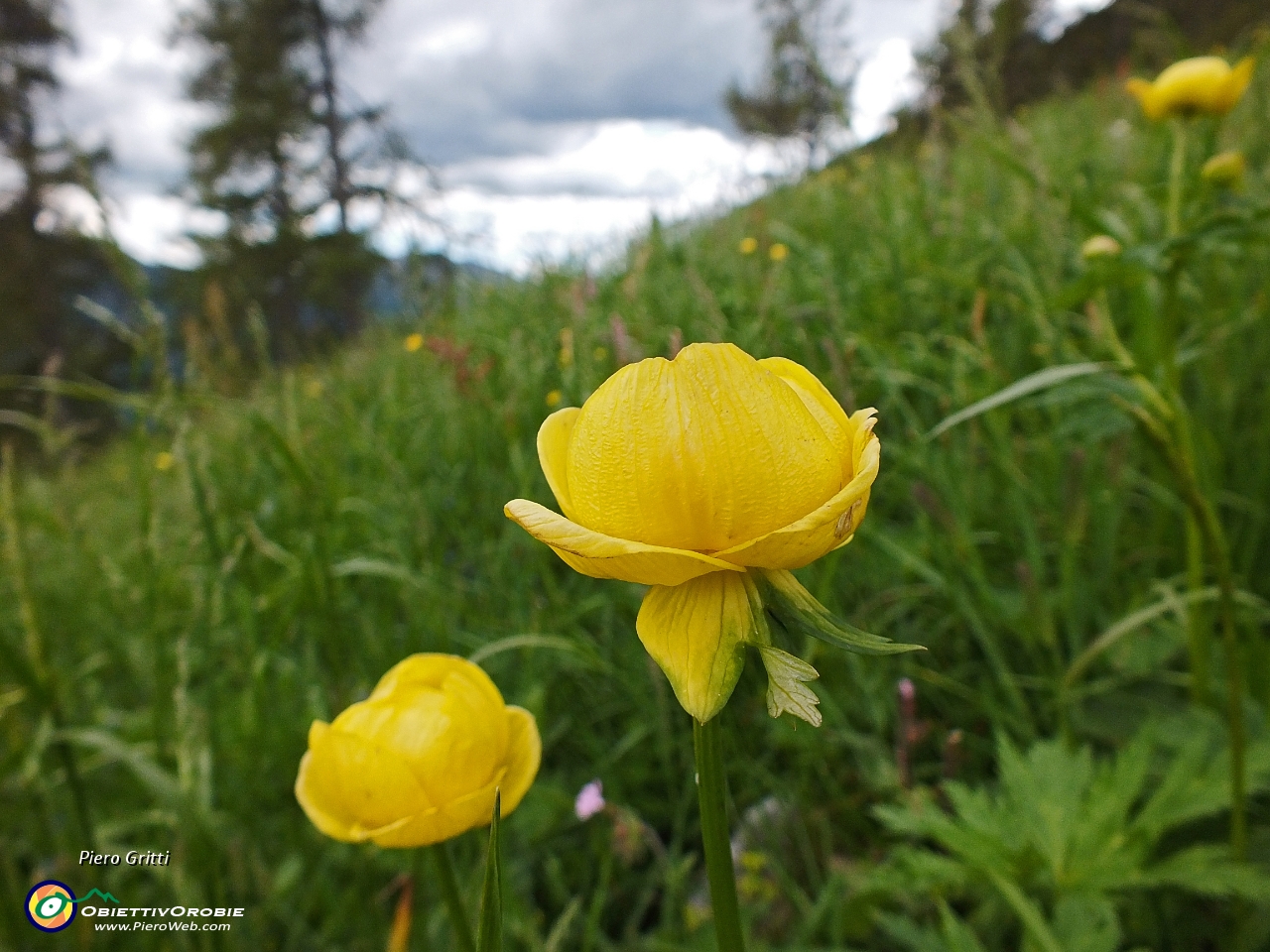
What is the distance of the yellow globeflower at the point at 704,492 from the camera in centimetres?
42

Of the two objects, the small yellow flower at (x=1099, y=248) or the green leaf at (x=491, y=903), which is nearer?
the green leaf at (x=491, y=903)

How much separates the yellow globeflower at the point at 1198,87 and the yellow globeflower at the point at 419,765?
1640mm

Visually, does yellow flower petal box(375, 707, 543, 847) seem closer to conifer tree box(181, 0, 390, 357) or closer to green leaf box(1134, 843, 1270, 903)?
green leaf box(1134, 843, 1270, 903)

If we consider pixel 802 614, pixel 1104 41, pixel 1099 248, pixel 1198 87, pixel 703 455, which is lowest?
pixel 802 614

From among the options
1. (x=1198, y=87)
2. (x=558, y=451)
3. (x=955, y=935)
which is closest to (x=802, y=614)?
(x=558, y=451)

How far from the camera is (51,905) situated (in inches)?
38.6

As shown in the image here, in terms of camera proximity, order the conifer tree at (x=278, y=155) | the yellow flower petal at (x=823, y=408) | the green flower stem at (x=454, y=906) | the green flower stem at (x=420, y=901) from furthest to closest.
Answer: the conifer tree at (x=278, y=155) < the green flower stem at (x=420, y=901) < the green flower stem at (x=454, y=906) < the yellow flower petal at (x=823, y=408)

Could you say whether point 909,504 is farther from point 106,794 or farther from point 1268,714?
point 106,794

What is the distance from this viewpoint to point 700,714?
390mm

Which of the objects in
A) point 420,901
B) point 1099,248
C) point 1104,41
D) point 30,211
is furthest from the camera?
point 30,211

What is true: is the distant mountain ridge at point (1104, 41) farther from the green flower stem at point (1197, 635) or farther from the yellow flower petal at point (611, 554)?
the yellow flower petal at point (611, 554)

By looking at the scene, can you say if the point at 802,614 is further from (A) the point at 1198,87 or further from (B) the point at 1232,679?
(A) the point at 1198,87

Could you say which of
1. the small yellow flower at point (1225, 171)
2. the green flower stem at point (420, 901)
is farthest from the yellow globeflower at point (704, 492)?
the small yellow flower at point (1225, 171)

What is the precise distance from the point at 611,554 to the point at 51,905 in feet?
3.66
